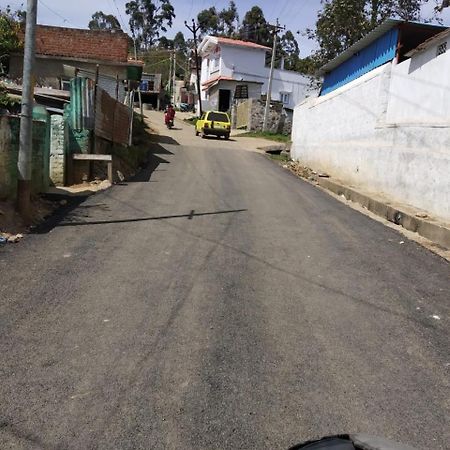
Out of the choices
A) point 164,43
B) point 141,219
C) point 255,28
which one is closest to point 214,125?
point 141,219

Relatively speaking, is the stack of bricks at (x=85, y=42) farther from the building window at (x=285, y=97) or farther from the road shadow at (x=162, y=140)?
the building window at (x=285, y=97)

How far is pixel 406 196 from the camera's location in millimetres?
12438

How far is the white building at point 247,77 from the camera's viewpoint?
49.4 metres

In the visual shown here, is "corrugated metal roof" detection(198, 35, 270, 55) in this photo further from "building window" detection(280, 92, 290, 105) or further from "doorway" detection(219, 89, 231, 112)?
"building window" detection(280, 92, 290, 105)

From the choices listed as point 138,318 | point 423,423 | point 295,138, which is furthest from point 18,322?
point 295,138

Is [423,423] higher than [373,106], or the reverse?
[373,106]

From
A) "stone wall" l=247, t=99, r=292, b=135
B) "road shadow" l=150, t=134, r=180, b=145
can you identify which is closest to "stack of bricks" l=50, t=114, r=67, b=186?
"road shadow" l=150, t=134, r=180, b=145

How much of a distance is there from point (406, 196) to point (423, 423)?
9.43m

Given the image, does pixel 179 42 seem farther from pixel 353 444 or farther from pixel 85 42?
pixel 353 444

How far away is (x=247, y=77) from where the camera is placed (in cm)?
5075

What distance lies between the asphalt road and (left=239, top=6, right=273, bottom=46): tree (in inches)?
2763

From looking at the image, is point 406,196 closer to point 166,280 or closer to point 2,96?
point 166,280

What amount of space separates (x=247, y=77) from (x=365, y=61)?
3290cm

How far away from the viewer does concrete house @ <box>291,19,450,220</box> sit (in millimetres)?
11177
